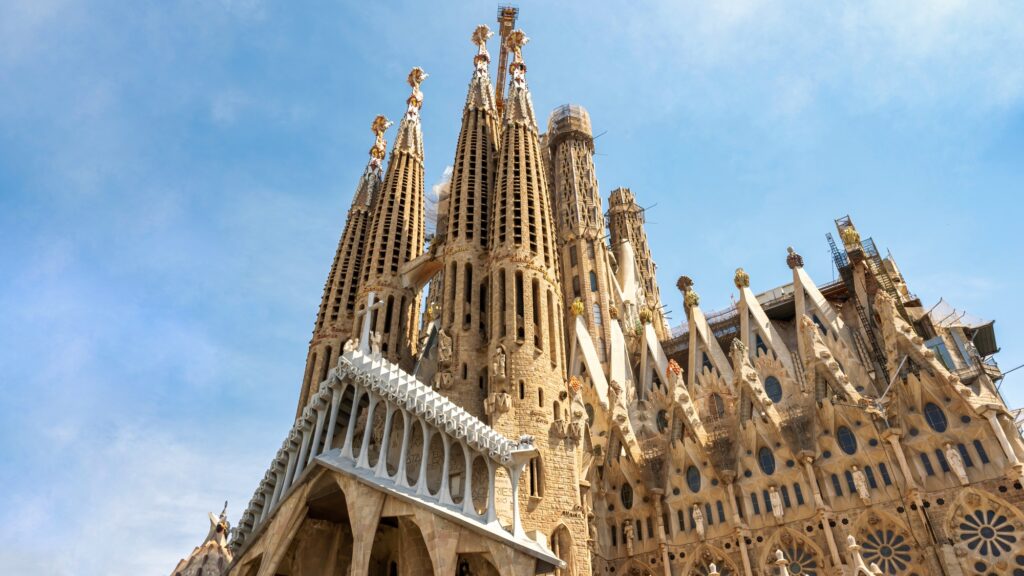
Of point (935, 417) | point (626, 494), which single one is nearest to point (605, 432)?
point (626, 494)

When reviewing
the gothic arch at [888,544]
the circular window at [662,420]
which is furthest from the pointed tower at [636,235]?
the gothic arch at [888,544]

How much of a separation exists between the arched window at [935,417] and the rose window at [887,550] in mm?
3675

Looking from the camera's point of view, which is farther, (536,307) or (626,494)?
(536,307)

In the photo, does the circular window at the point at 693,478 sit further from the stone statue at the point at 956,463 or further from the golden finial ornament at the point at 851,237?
the golden finial ornament at the point at 851,237

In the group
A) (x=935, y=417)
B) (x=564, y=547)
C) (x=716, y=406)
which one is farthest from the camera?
(x=716, y=406)

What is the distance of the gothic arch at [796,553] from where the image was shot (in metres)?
22.0

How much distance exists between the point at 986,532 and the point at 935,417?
143 inches

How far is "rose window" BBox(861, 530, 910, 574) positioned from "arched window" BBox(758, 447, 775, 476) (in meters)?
3.57

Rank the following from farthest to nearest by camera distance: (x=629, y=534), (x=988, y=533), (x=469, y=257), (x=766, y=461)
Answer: (x=469, y=257)
(x=629, y=534)
(x=766, y=461)
(x=988, y=533)

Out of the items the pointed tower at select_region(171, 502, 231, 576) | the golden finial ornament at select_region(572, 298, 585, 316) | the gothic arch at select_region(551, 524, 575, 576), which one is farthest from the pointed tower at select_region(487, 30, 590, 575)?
the pointed tower at select_region(171, 502, 231, 576)

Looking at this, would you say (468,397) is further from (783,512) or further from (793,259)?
(793,259)

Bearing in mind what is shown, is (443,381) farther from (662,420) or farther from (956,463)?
(956,463)

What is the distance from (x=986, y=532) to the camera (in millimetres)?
20062

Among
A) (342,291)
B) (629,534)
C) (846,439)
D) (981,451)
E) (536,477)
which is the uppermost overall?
(342,291)
